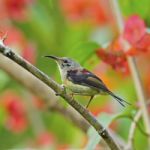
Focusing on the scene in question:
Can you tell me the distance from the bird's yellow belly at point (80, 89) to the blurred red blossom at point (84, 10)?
1.39m

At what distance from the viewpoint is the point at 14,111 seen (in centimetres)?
357

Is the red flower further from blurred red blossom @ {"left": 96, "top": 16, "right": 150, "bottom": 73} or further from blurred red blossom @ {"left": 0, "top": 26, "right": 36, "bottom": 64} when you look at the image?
blurred red blossom @ {"left": 96, "top": 16, "right": 150, "bottom": 73}

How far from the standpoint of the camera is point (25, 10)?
12.2ft

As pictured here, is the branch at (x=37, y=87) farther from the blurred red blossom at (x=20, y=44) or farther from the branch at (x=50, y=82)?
the branch at (x=50, y=82)

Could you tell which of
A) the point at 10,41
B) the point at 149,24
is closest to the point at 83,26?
the point at 10,41

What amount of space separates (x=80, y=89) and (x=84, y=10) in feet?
5.35

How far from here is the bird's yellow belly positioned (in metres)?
2.18

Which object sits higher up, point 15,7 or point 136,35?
point 15,7

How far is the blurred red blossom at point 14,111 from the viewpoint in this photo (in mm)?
3500

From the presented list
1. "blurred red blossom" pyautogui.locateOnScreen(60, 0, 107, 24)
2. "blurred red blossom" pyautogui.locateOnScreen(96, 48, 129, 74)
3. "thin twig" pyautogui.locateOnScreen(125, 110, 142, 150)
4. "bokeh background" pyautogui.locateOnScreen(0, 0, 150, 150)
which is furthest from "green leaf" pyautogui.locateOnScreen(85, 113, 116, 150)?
"blurred red blossom" pyautogui.locateOnScreen(60, 0, 107, 24)

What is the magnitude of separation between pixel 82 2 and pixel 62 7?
5.5 inches

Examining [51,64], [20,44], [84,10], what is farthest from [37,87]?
Result: [84,10]

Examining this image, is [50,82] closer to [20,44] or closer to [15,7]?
[20,44]

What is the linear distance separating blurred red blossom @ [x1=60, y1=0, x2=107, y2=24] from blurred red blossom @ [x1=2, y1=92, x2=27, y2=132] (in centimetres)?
59
